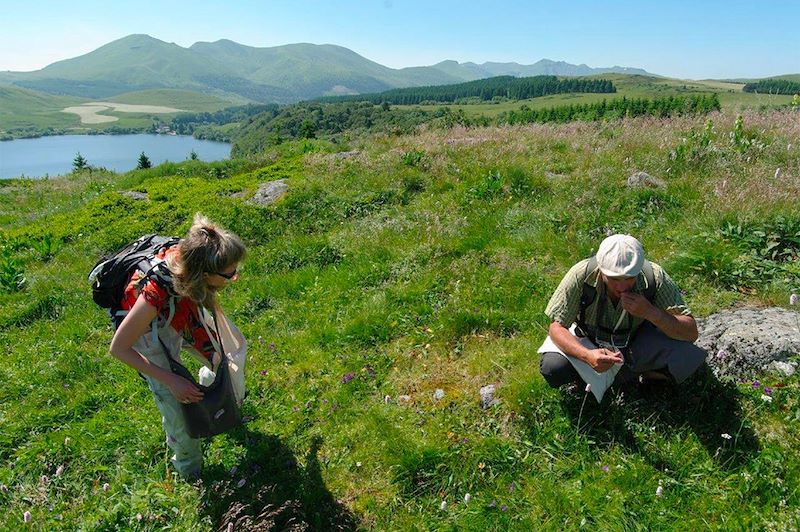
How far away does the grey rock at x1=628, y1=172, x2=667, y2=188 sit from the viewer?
27.2 ft

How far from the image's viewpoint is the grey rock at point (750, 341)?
12.9ft

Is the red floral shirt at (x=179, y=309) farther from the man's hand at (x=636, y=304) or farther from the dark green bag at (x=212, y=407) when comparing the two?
the man's hand at (x=636, y=304)

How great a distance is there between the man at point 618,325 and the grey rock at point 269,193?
829 cm

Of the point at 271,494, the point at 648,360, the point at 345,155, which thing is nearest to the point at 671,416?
the point at 648,360

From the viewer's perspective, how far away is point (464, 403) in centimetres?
443

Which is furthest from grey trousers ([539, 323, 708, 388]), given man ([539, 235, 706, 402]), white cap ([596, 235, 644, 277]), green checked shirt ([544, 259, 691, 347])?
white cap ([596, 235, 644, 277])

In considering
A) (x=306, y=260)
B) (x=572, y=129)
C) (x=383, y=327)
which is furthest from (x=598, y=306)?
(x=572, y=129)

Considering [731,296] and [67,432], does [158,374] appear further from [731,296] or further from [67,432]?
[731,296]

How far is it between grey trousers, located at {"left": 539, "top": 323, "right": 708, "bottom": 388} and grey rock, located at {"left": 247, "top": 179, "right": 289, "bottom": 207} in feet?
27.2

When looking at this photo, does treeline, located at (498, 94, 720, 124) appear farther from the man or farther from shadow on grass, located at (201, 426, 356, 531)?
shadow on grass, located at (201, 426, 356, 531)

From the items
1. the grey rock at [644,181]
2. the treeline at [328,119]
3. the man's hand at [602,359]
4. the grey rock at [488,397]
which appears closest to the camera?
the man's hand at [602,359]

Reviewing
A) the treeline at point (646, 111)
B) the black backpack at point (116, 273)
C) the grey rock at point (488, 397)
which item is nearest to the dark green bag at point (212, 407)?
the black backpack at point (116, 273)

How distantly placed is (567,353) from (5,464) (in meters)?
5.50

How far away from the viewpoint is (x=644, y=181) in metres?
8.42
